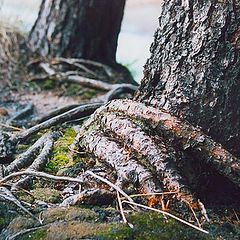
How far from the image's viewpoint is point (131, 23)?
291 inches

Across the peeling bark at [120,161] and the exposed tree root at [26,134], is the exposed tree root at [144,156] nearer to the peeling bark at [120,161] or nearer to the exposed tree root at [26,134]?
the peeling bark at [120,161]

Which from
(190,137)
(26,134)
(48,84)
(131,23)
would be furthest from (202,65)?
(131,23)

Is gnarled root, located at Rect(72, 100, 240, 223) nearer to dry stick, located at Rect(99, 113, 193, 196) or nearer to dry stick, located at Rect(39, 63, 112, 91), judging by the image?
dry stick, located at Rect(99, 113, 193, 196)

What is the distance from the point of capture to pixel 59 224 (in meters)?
1.75

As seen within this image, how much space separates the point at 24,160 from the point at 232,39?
842 mm

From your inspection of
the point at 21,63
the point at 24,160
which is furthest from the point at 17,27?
the point at 24,160

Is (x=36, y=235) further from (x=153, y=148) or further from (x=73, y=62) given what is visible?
(x=73, y=62)

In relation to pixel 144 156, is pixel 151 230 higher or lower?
lower

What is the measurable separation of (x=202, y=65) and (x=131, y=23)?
5403 millimetres

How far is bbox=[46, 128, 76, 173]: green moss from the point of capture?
7.45 ft

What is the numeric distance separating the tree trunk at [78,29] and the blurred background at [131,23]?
0.26m

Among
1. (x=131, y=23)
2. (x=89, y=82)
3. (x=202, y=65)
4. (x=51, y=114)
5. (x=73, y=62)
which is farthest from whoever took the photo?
(x=131, y=23)

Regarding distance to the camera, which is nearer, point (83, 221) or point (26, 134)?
point (83, 221)

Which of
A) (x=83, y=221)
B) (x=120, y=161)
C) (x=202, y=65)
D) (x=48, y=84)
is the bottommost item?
(x=48, y=84)
